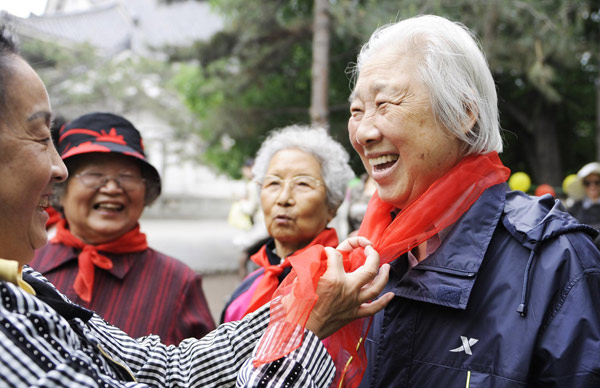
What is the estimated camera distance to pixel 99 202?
256 centimetres

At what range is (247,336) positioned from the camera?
1739 mm

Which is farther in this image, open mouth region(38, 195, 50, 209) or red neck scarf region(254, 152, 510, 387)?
red neck scarf region(254, 152, 510, 387)

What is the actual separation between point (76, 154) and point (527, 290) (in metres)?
2.16

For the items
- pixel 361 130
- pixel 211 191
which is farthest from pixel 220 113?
pixel 211 191

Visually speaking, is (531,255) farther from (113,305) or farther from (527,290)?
(113,305)

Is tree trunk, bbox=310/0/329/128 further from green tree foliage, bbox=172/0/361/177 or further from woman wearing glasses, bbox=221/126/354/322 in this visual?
woman wearing glasses, bbox=221/126/354/322

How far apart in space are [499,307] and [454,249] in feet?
0.71

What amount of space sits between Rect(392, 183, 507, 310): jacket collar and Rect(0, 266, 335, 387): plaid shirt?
385 mm

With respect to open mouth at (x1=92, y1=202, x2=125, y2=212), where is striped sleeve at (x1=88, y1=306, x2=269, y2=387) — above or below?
below

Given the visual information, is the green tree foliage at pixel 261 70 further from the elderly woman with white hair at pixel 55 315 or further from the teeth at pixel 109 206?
the elderly woman with white hair at pixel 55 315

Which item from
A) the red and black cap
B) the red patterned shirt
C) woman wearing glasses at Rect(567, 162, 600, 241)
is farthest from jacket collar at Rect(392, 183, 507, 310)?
woman wearing glasses at Rect(567, 162, 600, 241)

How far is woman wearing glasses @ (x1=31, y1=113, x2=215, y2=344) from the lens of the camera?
2480 millimetres

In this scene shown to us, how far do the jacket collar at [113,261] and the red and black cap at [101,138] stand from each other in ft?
1.56

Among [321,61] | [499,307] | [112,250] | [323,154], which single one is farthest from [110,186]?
[321,61]
